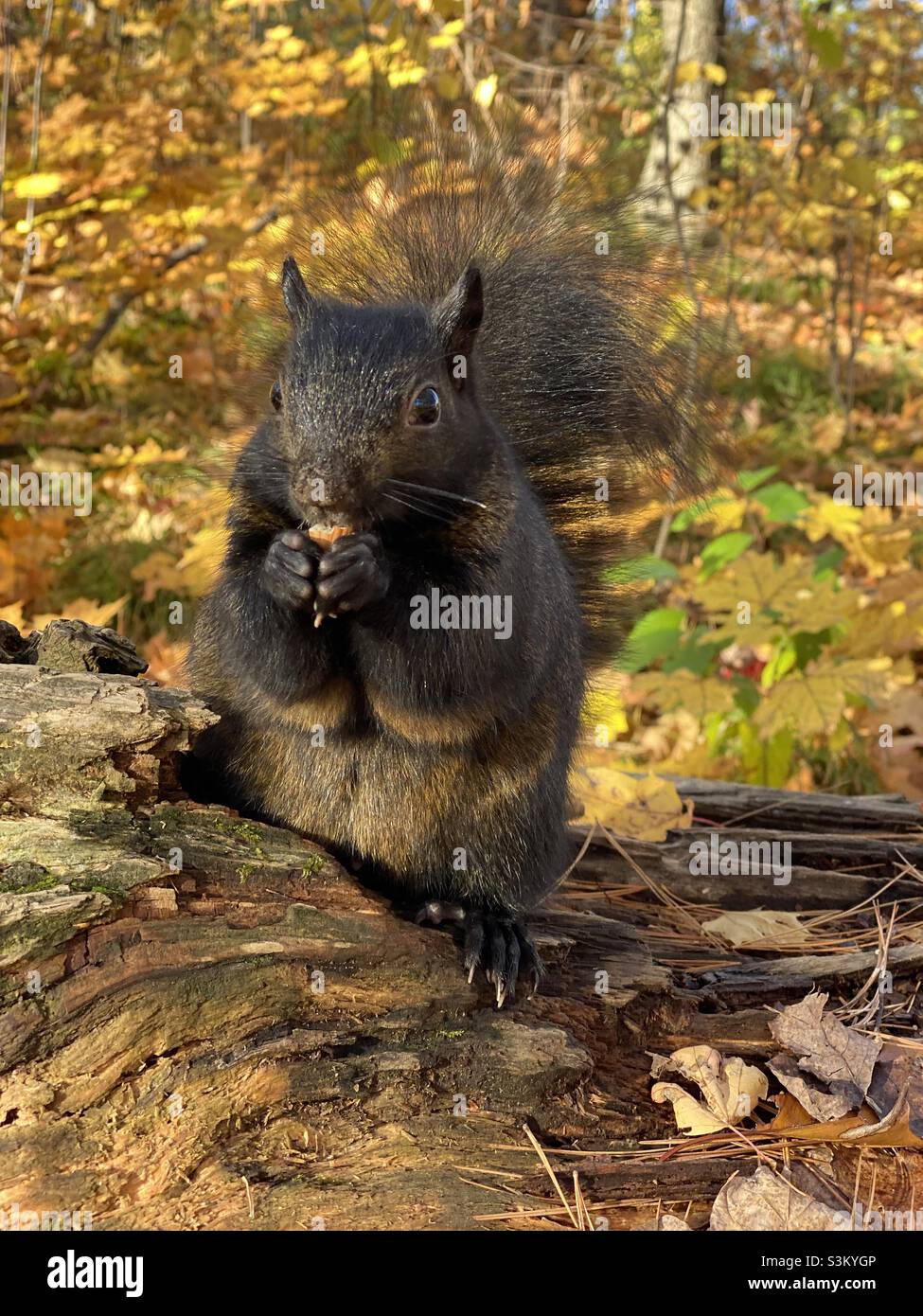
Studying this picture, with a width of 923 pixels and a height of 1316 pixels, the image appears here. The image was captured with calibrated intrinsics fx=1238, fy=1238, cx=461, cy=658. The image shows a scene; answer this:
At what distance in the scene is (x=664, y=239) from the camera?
3.50 m

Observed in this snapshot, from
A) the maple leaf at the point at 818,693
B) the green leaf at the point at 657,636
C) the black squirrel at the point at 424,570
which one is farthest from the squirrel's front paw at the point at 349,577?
the green leaf at the point at 657,636

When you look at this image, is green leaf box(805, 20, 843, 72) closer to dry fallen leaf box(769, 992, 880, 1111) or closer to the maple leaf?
the maple leaf

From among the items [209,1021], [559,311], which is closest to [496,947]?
[209,1021]

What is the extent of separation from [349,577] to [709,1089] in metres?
1.19

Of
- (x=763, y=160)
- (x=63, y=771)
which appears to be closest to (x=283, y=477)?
(x=63, y=771)

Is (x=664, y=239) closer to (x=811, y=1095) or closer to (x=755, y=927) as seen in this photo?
(x=755, y=927)

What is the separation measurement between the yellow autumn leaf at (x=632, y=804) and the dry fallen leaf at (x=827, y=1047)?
0.95m

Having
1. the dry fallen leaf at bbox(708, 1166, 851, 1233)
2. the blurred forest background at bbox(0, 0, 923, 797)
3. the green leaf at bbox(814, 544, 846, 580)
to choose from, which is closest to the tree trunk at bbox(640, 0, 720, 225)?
the blurred forest background at bbox(0, 0, 923, 797)

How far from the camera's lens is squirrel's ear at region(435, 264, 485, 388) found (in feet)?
7.82

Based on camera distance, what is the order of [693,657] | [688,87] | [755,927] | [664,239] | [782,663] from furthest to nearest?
[688,87] → [693,657] → [782,663] → [664,239] → [755,927]

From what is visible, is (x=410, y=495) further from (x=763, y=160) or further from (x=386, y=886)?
(x=763, y=160)

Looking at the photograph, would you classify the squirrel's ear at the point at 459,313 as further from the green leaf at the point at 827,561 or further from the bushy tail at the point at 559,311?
the green leaf at the point at 827,561

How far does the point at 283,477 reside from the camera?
2381 mm

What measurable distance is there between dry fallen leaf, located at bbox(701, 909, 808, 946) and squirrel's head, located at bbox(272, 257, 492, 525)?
130 cm
